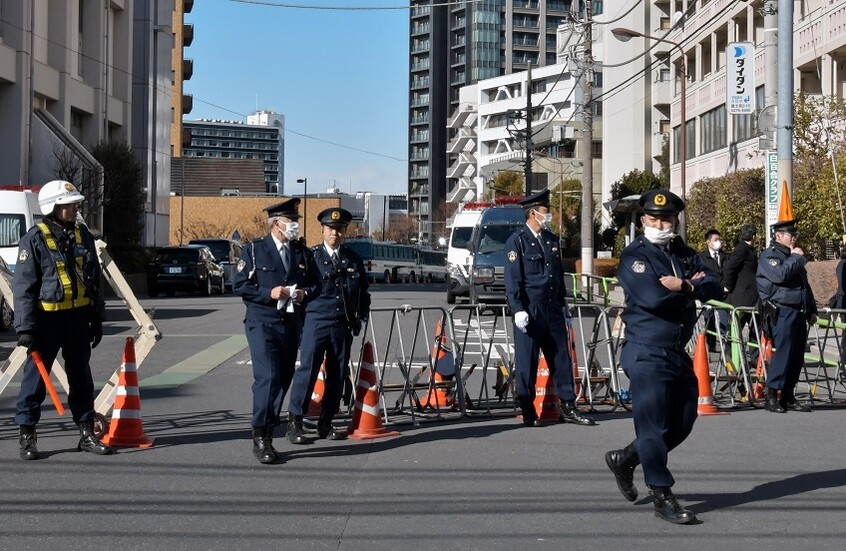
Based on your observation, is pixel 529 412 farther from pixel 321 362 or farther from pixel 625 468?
pixel 625 468

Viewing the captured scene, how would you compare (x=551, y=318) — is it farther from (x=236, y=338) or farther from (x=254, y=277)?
(x=236, y=338)

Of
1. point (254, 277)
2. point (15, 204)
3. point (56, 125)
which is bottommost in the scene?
point (254, 277)

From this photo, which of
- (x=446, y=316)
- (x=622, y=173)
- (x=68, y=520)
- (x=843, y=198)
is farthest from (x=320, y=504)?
(x=622, y=173)

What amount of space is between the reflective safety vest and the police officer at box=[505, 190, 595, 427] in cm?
358

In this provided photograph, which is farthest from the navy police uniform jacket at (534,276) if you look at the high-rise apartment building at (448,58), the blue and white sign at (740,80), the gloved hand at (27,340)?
the high-rise apartment building at (448,58)

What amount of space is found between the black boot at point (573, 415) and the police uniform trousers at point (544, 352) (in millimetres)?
101

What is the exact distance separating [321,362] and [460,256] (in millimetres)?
21157

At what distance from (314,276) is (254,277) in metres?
0.69

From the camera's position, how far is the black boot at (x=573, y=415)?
1054 centimetres

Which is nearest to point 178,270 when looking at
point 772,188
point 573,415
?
point 772,188

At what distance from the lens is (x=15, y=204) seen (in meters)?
21.7

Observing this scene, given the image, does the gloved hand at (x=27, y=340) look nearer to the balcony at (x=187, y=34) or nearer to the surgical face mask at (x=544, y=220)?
the surgical face mask at (x=544, y=220)

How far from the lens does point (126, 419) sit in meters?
9.36

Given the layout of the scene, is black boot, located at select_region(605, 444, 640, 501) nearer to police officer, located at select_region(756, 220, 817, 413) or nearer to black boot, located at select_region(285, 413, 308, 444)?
black boot, located at select_region(285, 413, 308, 444)
